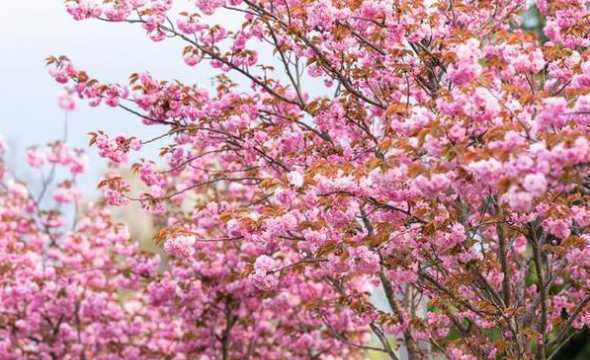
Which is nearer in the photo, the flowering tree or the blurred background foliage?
the flowering tree

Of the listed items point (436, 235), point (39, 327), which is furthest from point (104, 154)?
point (39, 327)

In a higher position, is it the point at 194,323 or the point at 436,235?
the point at 194,323

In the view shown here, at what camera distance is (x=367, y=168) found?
4.58 metres

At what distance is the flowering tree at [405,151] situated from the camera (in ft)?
13.2

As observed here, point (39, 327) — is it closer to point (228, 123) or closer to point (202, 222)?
point (202, 222)

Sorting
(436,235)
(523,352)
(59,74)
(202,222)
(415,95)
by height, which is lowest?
(523,352)

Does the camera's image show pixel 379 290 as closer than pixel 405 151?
No

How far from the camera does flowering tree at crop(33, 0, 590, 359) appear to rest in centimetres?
403

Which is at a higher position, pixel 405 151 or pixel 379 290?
pixel 379 290

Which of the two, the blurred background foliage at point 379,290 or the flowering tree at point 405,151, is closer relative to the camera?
the flowering tree at point 405,151

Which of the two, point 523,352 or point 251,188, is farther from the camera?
point 251,188

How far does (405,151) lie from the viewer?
420 cm

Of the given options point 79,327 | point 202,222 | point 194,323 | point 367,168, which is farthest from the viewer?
point 79,327

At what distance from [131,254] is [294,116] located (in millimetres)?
3349
